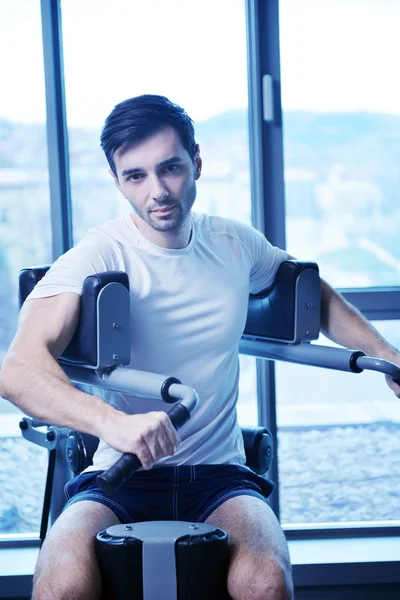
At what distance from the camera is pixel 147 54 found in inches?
97.5

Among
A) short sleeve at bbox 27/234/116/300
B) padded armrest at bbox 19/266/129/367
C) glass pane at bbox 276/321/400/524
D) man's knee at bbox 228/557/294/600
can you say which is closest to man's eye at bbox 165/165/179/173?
short sleeve at bbox 27/234/116/300

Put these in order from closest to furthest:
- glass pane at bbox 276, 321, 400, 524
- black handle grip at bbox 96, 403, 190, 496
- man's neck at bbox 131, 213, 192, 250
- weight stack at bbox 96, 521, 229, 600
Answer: black handle grip at bbox 96, 403, 190, 496 → weight stack at bbox 96, 521, 229, 600 → man's neck at bbox 131, 213, 192, 250 → glass pane at bbox 276, 321, 400, 524

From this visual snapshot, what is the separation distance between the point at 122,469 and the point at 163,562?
0.23 metres

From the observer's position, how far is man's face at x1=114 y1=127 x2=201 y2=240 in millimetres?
1695

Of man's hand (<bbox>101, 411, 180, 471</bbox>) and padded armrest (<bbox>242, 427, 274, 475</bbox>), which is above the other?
man's hand (<bbox>101, 411, 180, 471</bbox>)

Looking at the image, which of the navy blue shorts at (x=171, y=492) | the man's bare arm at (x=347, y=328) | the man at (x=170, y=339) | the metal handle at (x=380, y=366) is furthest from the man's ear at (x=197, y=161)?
the navy blue shorts at (x=171, y=492)

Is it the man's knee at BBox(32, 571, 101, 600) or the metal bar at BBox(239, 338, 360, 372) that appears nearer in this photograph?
the man's knee at BBox(32, 571, 101, 600)

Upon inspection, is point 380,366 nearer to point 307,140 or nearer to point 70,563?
point 70,563

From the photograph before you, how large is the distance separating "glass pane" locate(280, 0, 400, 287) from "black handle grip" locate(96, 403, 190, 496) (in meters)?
1.33

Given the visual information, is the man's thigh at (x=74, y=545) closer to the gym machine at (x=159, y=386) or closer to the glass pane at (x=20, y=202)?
the gym machine at (x=159, y=386)

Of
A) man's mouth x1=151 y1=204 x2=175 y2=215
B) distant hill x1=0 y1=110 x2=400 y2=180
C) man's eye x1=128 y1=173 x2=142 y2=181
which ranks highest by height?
distant hill x1=0 y1=110 x2=400 y2=180

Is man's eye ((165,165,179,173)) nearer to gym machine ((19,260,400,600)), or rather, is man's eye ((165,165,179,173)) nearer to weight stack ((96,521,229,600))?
gym machine ((19,260,400,600))

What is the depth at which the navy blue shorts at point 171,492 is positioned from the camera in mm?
1638

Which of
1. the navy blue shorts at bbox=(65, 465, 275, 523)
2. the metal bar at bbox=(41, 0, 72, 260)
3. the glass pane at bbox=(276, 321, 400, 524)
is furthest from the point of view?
the glass pane at bbox=(276, 321, 400, 524)
